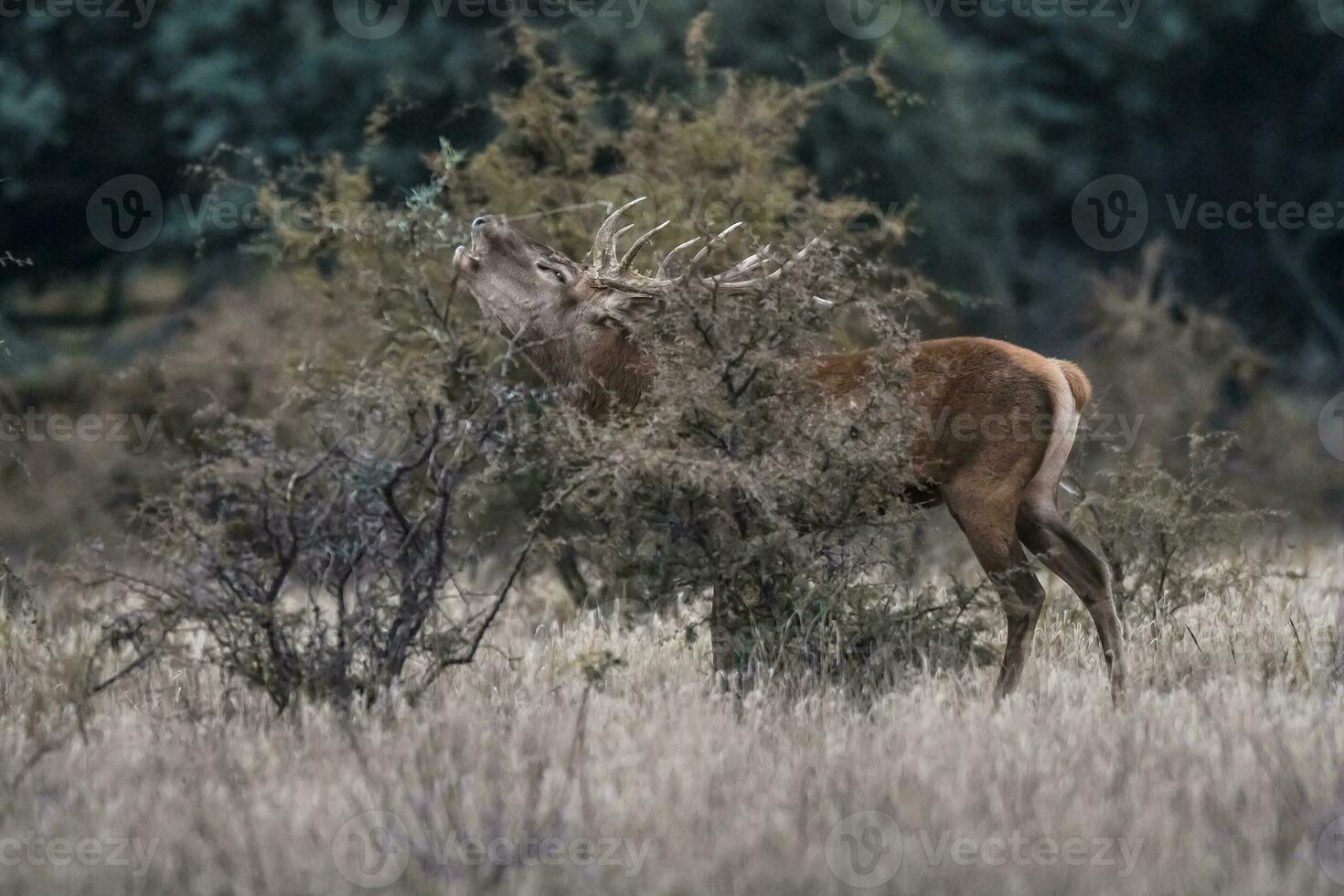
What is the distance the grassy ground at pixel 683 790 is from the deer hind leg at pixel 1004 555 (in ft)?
0.81

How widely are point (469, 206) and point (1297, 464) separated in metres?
9.43

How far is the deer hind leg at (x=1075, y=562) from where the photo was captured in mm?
7723

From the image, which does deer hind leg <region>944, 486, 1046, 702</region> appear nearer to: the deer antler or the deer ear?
the deer antler

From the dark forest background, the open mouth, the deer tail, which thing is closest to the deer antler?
the open mouth

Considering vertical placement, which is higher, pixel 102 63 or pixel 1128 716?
pixel 102 63

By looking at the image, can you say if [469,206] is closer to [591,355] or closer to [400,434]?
[591,355]

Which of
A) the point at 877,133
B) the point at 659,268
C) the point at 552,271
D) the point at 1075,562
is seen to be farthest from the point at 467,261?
the point at 877,133

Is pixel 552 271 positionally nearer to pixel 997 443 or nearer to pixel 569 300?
pixel 569 300

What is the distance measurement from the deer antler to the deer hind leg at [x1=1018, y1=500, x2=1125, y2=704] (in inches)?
63.3

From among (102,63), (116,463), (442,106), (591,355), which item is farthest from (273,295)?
(591,355)

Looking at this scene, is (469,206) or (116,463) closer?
(469,206)

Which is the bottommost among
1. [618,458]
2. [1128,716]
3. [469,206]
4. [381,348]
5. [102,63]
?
[1128,716]

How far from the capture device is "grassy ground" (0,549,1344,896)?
4.59 meters

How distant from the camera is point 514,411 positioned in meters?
7.03
